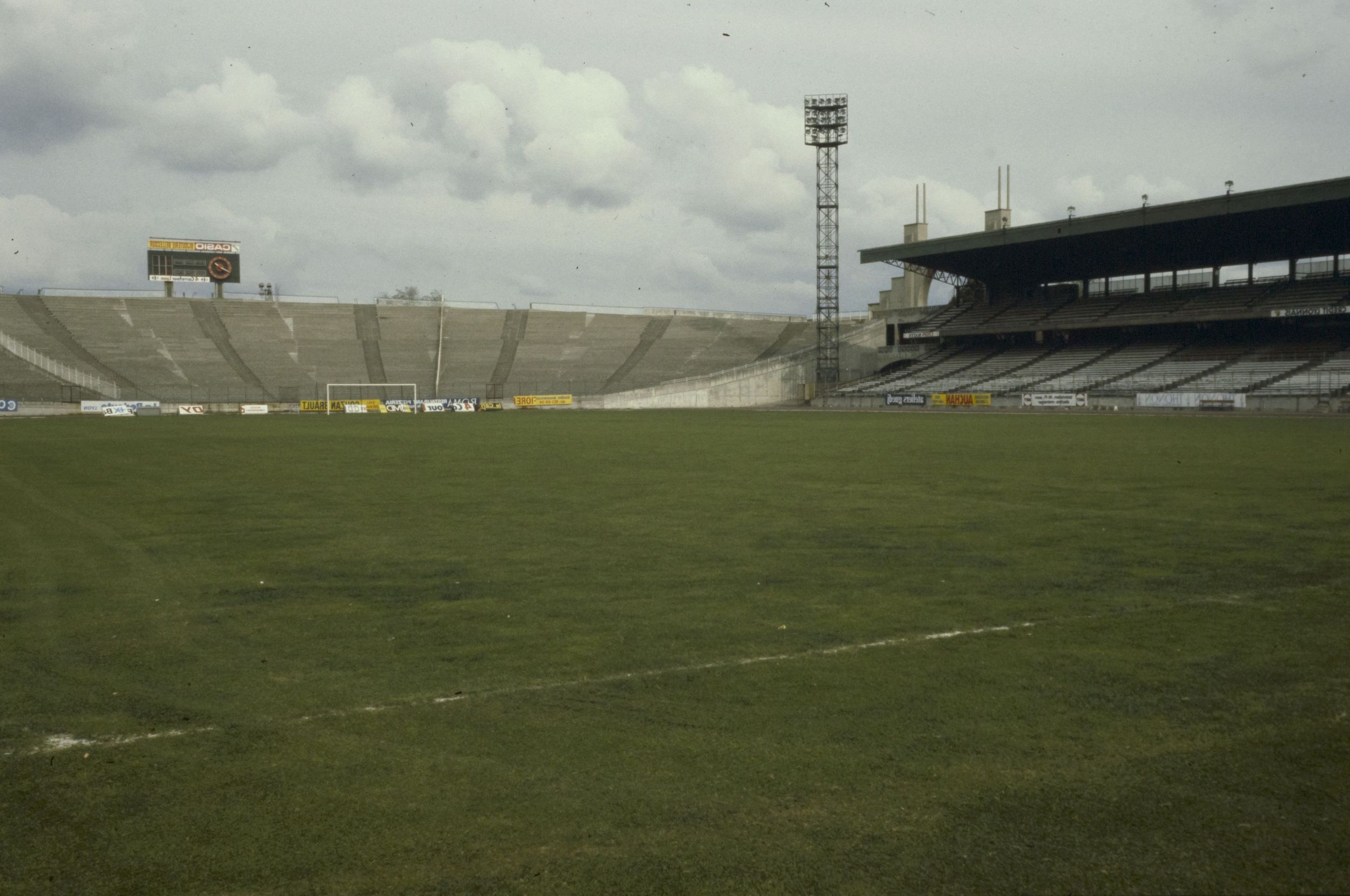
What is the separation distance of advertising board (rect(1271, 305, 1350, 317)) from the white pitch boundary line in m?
59.0

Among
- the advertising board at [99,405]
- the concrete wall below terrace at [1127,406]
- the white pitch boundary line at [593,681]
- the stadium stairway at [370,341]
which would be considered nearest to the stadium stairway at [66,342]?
the advertising board at [99,405]

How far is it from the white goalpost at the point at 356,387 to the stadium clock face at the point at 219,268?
18439 millimetres

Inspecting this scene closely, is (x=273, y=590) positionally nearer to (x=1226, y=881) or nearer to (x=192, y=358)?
(x=1226, y=881)

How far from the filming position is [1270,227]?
58062 mm

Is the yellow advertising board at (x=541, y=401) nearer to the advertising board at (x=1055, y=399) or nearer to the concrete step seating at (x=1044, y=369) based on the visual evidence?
the concrete step seating at (x=1044, y=369)

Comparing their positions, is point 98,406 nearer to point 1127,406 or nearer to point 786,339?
point 786,339

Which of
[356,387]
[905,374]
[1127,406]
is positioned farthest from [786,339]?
[1127,406]

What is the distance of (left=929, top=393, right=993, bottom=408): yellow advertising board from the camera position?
64.8 meters

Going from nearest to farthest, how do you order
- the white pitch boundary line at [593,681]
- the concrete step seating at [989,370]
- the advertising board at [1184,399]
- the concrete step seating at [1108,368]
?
the white pitch boundary line at [593,681] → the advertising board at [1184,399] → the concrete step seating at [1108,368] → the concrete step seating at [989,370]

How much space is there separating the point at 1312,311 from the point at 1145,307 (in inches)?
467

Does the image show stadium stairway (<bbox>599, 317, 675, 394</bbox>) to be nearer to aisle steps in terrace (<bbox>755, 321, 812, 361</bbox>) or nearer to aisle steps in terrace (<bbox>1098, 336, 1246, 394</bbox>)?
aisle steps in terrace (<bbox>755, 321, 812, 361</bbox>)

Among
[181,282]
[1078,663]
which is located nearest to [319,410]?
[181,282]

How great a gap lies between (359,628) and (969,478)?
13593 mm

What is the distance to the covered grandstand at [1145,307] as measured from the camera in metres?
55.1
